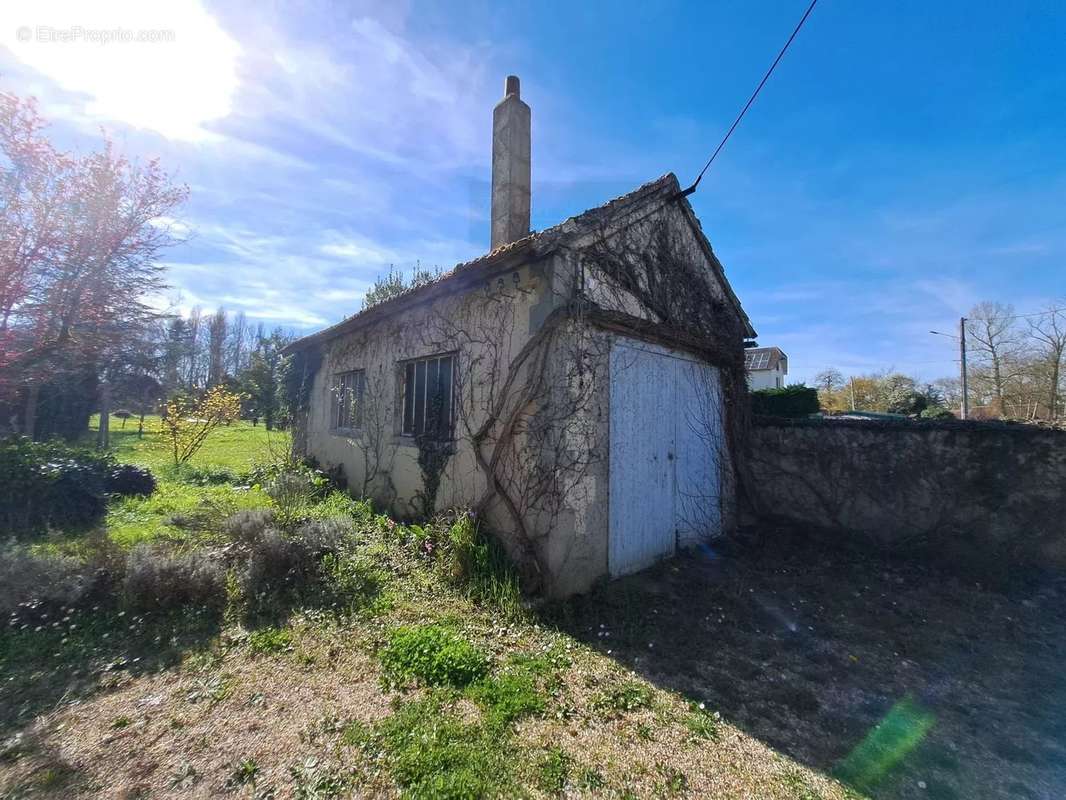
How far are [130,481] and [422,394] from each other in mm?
5986

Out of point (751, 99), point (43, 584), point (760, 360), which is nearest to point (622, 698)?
point (43, 584)

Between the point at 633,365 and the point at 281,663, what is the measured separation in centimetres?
460

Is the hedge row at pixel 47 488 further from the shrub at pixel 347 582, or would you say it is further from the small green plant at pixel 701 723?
the small green plant at pixel 701 723

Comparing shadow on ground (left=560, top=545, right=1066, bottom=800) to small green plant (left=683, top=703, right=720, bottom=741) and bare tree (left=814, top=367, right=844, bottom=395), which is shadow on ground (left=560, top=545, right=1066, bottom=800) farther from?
bare tree (left=814, top=367, right=844, bottom=395)

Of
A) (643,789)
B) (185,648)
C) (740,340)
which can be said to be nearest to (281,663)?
(185,648)

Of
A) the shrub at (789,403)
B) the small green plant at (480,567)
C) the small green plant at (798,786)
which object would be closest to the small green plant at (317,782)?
the small green plant at (480,567)

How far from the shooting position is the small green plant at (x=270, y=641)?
139 inches

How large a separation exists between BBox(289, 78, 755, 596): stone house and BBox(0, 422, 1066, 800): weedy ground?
3.30 feet

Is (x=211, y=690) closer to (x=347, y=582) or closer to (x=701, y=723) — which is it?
(x=347, y=582)

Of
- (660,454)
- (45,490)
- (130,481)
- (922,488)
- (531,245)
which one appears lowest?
(130,481)

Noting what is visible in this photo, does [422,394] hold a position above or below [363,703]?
above

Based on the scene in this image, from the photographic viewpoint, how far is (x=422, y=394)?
272 inches

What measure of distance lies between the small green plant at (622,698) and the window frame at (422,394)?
3.60m

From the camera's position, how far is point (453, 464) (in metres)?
6.00
